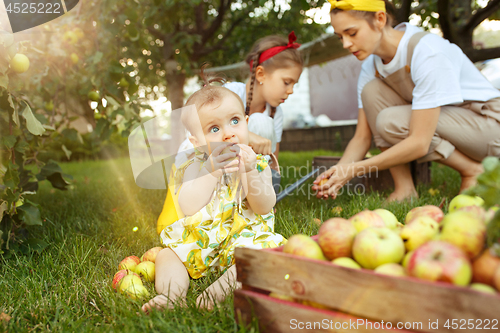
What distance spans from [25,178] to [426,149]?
2377 mm

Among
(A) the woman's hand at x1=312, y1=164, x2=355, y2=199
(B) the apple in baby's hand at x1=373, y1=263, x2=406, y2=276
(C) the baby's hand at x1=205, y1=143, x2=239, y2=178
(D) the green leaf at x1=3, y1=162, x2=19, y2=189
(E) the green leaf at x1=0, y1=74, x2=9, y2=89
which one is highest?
(E) the green leaf at x1=0, y1=74, x2=9, y2=89

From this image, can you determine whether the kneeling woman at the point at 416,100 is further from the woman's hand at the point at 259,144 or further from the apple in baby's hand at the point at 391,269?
the apple in baby's hand at the point at 391,269

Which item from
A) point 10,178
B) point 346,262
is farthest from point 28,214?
point 346,262

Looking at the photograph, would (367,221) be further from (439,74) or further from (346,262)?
(439,74)

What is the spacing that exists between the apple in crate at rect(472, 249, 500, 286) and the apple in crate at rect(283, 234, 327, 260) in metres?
0.35

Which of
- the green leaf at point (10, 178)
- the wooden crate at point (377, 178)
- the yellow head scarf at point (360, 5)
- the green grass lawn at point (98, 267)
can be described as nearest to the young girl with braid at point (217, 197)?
the green grass lawn at point (98, 267)

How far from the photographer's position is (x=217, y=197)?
1536 millimetres

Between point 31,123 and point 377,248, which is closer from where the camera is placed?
point 377,248

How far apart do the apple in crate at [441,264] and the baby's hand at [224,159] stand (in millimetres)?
762

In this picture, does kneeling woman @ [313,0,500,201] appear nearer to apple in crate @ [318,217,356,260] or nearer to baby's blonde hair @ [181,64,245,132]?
baby's blonde hair @ [181,64,245,132]

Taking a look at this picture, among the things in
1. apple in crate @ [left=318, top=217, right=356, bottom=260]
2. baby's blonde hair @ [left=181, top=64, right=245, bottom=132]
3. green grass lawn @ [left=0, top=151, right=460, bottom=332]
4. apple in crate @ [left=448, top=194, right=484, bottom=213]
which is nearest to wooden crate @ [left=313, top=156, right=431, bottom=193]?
green grass lawn @ [left=0, top=151, right=460, bottom=332]

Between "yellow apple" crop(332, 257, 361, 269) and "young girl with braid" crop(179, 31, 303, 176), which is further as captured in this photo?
"young girl with braid" crop(179, 31, 303, 176)

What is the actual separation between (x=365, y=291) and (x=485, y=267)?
0.82 ft

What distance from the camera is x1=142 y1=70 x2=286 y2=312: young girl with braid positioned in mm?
A: 1408
